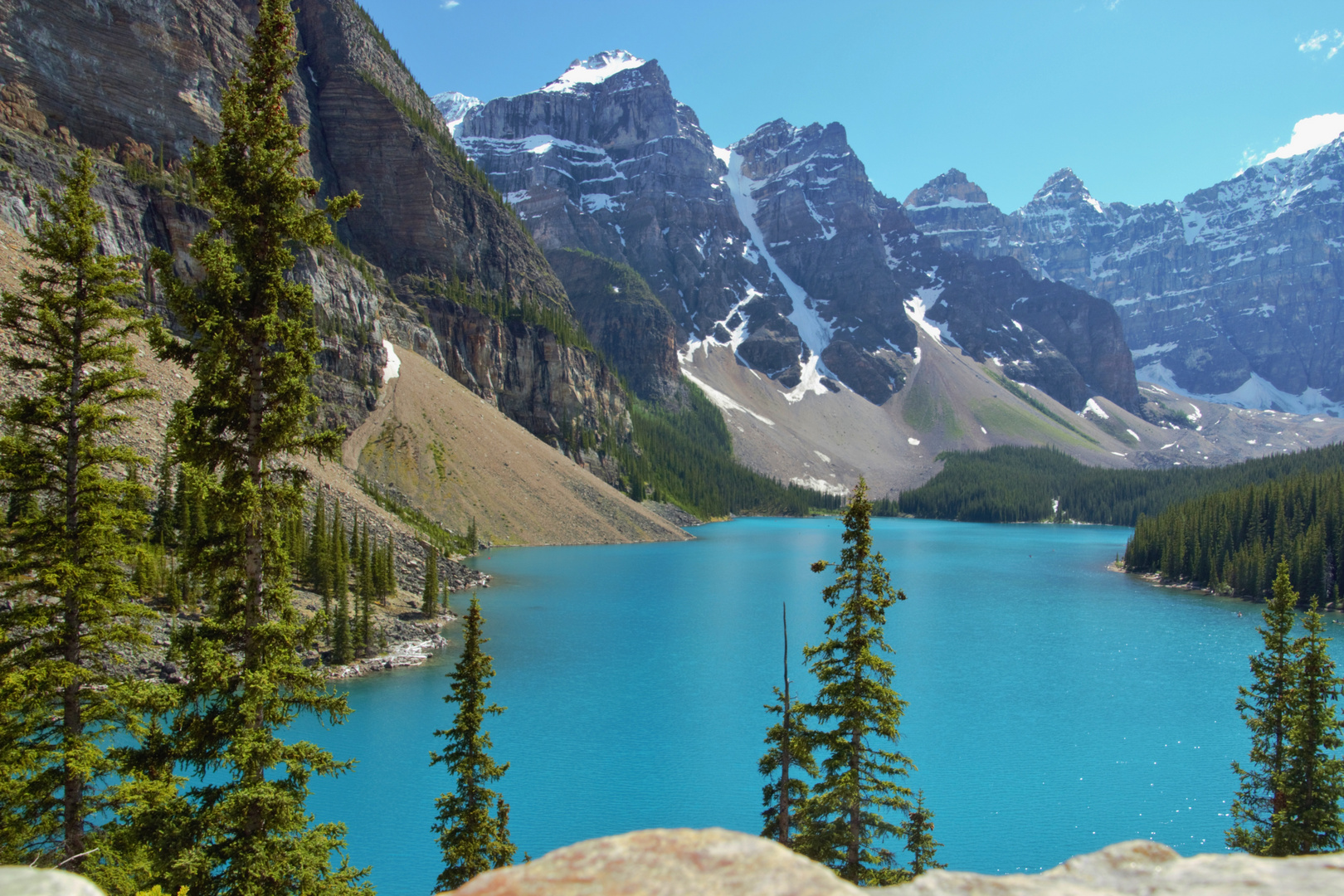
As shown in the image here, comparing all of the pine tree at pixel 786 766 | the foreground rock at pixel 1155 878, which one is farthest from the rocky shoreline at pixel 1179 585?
the foreground rock at pixel 1155 878

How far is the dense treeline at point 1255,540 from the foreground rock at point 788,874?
88.3 metres

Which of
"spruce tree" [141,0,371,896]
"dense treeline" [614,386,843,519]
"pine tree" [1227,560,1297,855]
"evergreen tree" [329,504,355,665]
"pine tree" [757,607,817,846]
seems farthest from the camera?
"dense treeline" [614,386,843,519]

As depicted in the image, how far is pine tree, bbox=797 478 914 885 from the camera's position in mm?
15359

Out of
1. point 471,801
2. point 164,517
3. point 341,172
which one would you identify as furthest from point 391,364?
point 471,801

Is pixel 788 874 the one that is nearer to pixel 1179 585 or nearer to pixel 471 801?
pixel 471 801

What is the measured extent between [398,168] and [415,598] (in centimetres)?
10243

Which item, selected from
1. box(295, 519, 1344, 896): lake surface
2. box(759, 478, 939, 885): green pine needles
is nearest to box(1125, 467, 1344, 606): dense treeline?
box(295, 519, 1344, 896): lake surface

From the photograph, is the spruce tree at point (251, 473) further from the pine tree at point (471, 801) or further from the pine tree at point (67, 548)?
the pine tree at point (471, 801)

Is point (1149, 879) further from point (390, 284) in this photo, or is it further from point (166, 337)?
point (390, 284)

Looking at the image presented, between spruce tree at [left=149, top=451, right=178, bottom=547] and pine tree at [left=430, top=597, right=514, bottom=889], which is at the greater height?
spruce tree at [left=149, top=451, right=178, bottom=547]

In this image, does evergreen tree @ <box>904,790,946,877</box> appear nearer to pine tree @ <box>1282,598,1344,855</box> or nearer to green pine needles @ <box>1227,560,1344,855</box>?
green pine needles @ <box>1227,560,1344,855</box>

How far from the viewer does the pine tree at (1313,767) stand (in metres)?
18.2

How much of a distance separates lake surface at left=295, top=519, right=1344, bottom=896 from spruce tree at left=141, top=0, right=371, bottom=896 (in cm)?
1351

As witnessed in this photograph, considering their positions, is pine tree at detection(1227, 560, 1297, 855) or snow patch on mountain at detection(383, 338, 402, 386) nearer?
pine tree at detection(1227, 560, 1297, 855)
